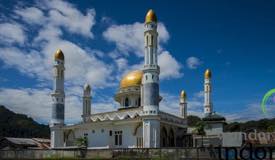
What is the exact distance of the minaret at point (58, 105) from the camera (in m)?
52.0

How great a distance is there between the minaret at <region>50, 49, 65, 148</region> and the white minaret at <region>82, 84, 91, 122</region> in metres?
3.76

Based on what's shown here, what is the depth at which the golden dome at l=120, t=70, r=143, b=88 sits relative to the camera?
52.7 metres

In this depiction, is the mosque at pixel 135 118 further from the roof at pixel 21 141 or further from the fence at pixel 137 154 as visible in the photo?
the roof at pixel 21 141

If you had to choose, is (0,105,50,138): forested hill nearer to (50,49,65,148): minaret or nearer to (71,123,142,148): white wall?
(50,49,65,148): minaret

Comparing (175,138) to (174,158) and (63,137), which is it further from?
(174,158)

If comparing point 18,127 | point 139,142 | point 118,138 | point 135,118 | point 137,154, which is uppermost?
point 135,118

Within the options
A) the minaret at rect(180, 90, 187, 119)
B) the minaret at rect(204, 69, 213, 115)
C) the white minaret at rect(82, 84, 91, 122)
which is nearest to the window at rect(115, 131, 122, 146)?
the white minaret at rect(82, 84, 91, 122)

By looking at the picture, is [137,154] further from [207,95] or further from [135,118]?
[207,95]

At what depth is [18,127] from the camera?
364ft

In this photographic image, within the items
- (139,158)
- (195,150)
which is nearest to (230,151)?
(195,150)

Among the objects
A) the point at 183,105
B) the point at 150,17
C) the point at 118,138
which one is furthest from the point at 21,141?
the point at 150,17

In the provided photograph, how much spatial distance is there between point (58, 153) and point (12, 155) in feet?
17.8

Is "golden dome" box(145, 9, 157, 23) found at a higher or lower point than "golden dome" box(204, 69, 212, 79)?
higher

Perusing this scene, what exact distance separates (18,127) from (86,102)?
63.5 metres
